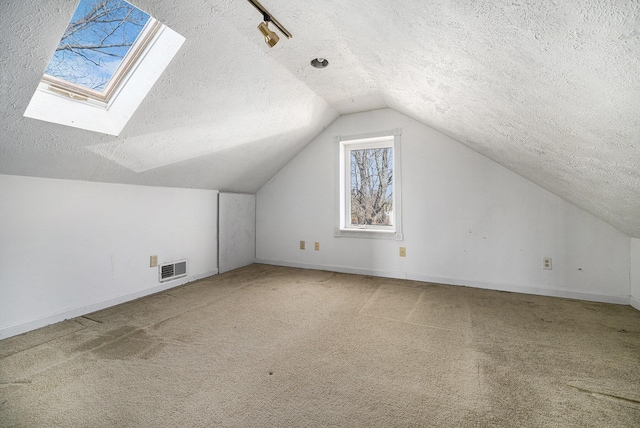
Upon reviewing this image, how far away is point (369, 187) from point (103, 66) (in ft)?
9.33

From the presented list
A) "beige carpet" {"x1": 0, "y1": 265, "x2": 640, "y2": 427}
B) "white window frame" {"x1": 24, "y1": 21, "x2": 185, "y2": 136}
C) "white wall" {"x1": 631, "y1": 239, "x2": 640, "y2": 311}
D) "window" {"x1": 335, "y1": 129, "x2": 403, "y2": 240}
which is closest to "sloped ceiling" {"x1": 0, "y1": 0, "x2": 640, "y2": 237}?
"white window frame" {"x1": 24, "y1": 21, "x2": 185, "y2": 136}

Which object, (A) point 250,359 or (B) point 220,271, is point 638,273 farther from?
(B) point 220,271

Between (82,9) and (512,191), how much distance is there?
12.0ft

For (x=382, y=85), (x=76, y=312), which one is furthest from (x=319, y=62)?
(x=76, y=312)

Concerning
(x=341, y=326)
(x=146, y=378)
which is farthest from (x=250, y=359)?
(x=341, y=326)

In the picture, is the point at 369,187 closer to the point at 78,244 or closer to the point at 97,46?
the point at 97,46

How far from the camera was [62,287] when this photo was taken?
2082mm

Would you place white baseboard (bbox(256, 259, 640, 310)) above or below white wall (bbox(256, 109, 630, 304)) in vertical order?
below

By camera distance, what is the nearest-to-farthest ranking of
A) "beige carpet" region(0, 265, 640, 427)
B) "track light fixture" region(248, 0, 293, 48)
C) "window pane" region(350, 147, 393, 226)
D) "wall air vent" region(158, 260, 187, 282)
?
"beige carpet" region(0, 265, 640, 427) → "track light fixture" region(248, 0, 293, 48) → "wall air vent" region(158, 260, 187, 282) → "window pane" region(350, 147, 393, 226)

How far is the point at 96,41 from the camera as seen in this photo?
1710mm

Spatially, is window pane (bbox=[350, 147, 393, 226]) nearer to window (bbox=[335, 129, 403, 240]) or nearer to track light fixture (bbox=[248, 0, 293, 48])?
window (bbox=[335, 129, 403, 240])

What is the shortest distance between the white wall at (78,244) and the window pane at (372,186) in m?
2.12

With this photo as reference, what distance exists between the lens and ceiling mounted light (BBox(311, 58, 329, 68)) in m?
2.17

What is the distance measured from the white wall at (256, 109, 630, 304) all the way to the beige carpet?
38 centimetres
